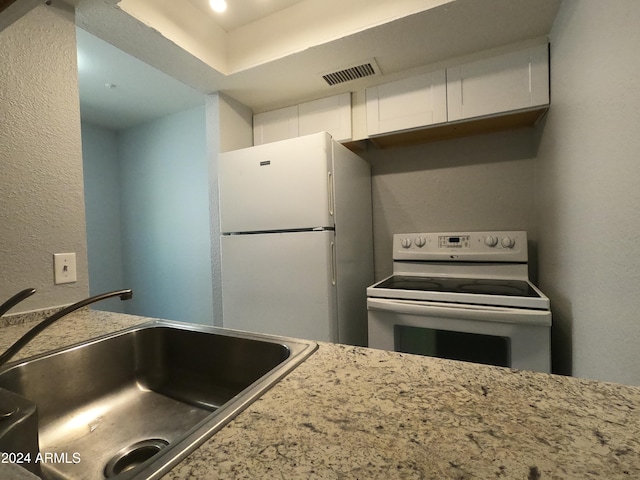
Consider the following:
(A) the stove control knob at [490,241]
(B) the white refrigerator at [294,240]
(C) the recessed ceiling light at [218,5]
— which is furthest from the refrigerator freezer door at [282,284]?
(C) the recessed ceiling light at [218,5]

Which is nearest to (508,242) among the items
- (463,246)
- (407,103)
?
(463,246)

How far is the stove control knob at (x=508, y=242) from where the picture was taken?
174 centimetres

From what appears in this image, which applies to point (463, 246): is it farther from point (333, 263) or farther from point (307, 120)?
point (307, 120)

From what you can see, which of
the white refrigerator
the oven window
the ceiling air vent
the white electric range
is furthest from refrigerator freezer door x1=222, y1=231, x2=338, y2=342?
the ceiling air vent

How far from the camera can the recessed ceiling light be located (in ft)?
5.11

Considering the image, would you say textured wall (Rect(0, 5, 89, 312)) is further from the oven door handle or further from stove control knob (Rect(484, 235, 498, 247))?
stove control knob (Rect(484, 235, 498, 247))

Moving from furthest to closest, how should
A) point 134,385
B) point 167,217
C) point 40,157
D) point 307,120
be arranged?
point 167,217 < point 307,120 < point 40,157 < point 134,385

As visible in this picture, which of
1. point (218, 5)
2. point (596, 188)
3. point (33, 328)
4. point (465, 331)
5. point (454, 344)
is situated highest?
point (218, 5)

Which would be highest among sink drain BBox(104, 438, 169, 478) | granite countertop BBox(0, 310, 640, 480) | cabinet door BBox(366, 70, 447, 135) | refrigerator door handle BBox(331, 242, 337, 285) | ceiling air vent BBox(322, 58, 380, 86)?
ceiling air vent BBox(322, 58, 380, 86)

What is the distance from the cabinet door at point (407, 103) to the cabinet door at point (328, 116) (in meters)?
0.17

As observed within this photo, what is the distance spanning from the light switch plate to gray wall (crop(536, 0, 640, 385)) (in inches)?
74.8

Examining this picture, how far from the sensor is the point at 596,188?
100 centimetres

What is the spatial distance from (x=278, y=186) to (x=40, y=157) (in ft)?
3.28

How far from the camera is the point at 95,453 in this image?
2.14 ft
